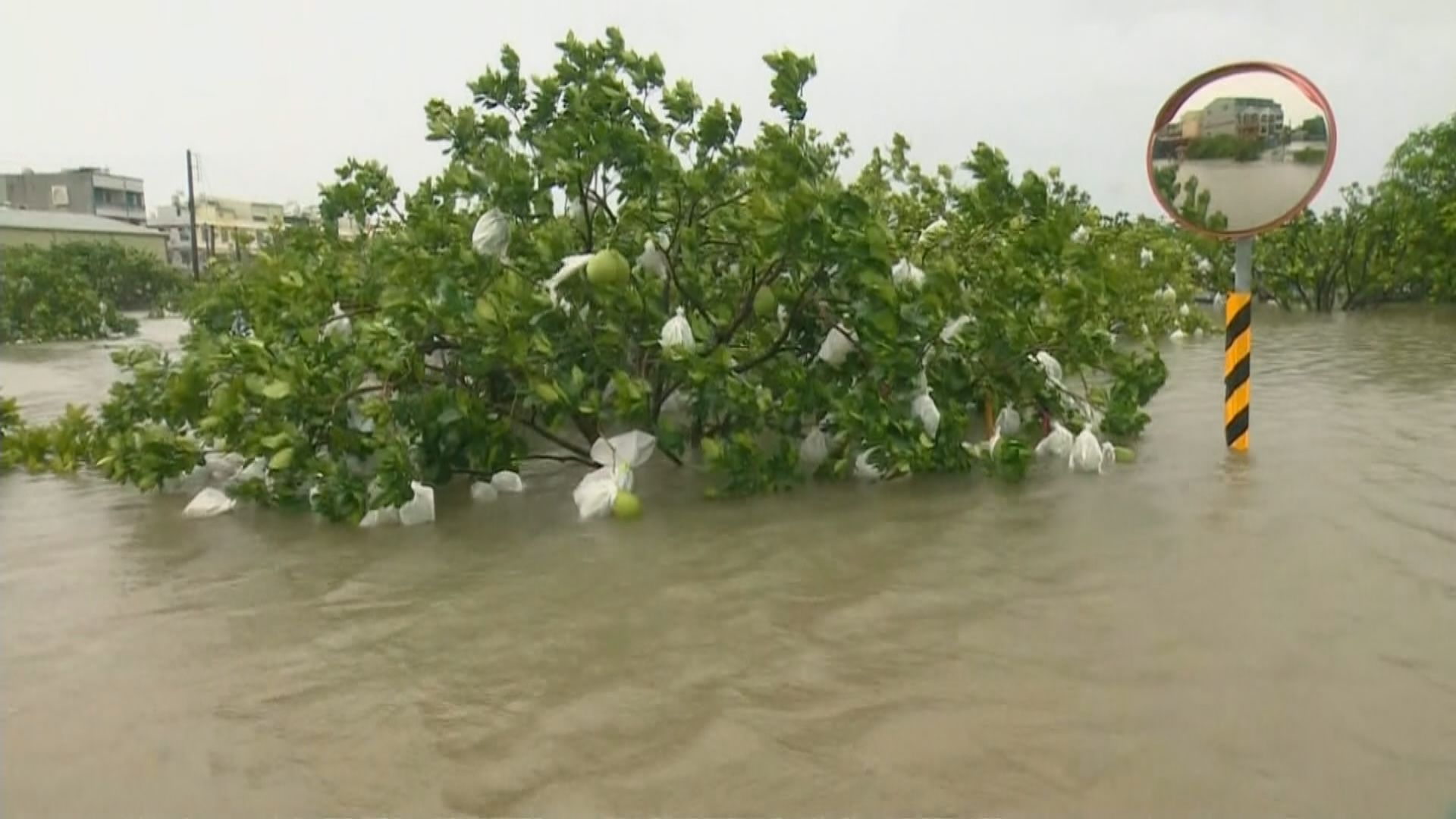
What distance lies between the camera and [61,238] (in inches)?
1524

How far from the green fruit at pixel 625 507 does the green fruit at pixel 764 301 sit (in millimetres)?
1293

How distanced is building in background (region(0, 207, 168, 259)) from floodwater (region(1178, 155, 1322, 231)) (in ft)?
104

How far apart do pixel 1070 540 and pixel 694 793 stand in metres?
2.66

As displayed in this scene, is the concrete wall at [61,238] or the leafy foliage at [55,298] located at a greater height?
the concrete wall at [61,238]

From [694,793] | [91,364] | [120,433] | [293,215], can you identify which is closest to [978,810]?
[694,793]

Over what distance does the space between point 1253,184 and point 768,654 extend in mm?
4346

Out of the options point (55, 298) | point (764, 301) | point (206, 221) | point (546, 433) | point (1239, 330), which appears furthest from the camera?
point (206, 221)

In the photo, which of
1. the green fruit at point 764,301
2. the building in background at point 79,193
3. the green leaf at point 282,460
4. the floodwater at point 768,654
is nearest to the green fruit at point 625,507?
the floodwater at point 768,654

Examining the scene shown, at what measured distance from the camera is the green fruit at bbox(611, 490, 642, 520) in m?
5.64

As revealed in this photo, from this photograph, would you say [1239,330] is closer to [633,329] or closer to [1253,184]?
[1253,184]

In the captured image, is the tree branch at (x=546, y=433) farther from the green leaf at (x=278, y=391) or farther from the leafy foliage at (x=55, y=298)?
the leafy foliage at (x=55, y=298)

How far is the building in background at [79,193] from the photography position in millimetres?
54719

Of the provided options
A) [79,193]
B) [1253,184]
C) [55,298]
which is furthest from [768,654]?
[79,193]

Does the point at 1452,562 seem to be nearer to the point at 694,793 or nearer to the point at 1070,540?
the point at 1070,540
